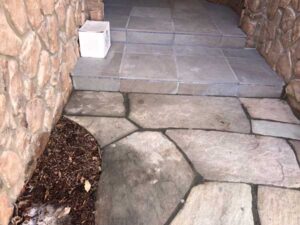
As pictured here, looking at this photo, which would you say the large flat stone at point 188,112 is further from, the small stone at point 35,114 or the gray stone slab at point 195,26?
the gray stone slab at point 195,26

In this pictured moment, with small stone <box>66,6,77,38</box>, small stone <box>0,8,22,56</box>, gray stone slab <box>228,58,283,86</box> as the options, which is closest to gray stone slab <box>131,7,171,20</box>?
gray stone slab <box>228,58,283,86</box>

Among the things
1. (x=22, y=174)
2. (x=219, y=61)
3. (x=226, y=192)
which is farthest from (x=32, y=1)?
(x=219, y=61)

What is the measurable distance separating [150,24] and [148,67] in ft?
2.49

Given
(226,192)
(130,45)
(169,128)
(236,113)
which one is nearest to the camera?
(226,192)

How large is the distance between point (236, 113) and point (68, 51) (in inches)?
56.3

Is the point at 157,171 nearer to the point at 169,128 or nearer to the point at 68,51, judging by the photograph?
the point at 169,128

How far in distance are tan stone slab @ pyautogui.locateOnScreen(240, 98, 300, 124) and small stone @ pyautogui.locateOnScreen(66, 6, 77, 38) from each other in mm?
1537

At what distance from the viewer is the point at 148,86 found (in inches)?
92.2

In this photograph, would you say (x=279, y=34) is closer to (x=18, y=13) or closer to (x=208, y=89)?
(x=208, y=89)

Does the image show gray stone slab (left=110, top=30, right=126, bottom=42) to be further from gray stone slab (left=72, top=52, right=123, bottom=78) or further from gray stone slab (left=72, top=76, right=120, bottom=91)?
gray stone slab (left=72, top=76, right=120, bottom=91)

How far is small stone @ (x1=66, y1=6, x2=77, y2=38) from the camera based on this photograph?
82.7 inches

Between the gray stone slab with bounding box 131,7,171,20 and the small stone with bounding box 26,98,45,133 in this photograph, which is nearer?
the small stone with bounding box 26,98,45,133

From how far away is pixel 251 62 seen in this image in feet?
8.68

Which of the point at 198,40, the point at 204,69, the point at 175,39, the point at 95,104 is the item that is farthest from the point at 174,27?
the point at 95,104
